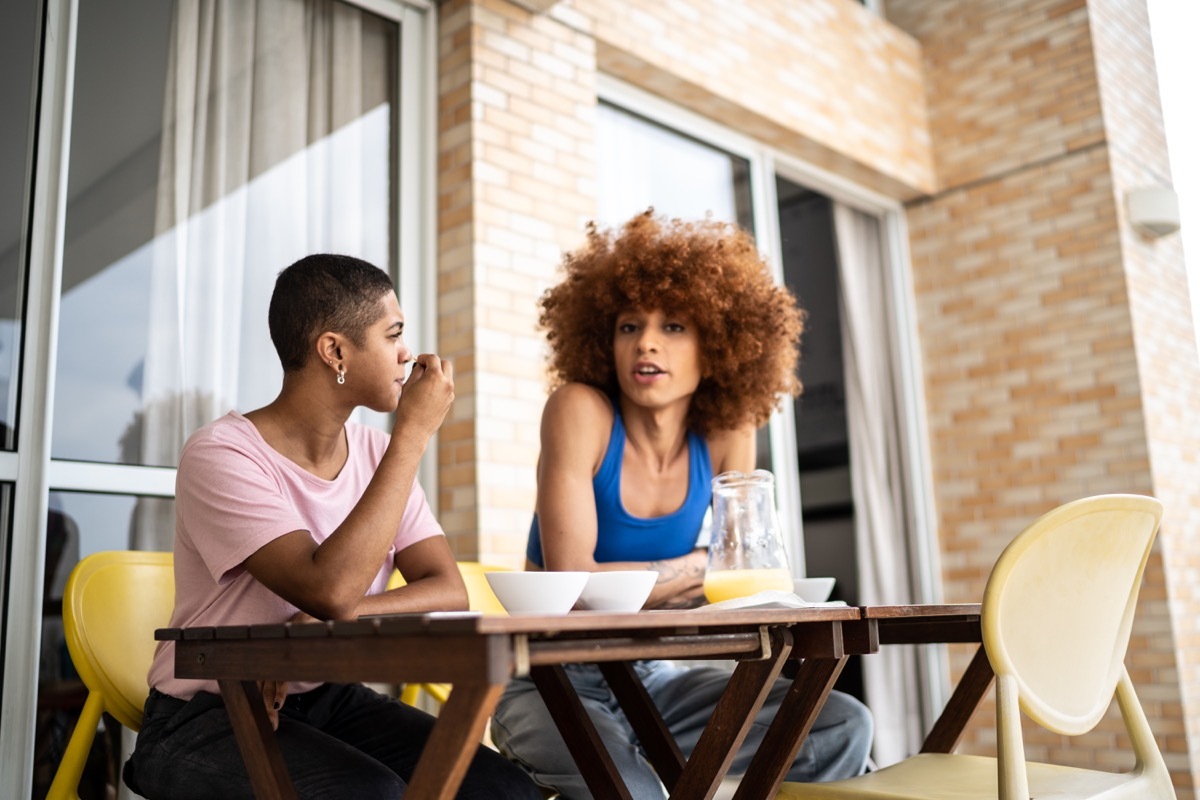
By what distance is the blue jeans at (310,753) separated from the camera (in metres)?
1.47

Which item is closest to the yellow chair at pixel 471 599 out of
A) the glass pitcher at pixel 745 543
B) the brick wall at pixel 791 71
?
the glass pitcher at pixel 745 543

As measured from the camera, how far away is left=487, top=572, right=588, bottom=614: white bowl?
1349 mm

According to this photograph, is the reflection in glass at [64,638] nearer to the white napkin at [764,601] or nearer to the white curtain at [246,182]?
the white curtain at [246,182]

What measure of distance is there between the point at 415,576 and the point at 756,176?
123 inches

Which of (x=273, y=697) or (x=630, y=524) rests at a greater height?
(x=630, y=524)

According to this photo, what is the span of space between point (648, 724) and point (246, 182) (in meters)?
1.98

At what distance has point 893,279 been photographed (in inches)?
207

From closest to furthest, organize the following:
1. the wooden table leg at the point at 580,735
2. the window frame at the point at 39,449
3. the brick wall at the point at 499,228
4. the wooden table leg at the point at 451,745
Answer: the wooden table leg at the point at 451,745 → the wooden table leg at the point at 580,735 → the window frame at the point at 39,449 → the brick wall at the point at 499,228

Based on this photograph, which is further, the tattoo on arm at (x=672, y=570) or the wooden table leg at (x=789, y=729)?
the tattoo on arm at (x=672, y=570)

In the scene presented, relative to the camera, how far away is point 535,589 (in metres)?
1.35

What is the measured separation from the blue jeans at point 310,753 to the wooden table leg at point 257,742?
14cm

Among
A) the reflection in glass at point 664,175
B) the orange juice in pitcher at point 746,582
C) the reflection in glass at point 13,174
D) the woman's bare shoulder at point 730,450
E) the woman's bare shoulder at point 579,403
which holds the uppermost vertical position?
the reflection in glass at point 664,175

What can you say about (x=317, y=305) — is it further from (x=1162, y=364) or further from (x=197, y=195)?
(x=1162, y=364)

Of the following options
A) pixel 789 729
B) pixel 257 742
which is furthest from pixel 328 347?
pixel 789 729
